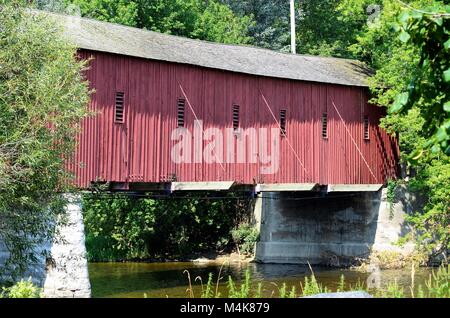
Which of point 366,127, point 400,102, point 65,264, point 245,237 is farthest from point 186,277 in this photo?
point 400,102

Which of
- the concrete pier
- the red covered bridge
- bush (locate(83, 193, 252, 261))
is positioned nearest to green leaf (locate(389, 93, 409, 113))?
the concrete pier

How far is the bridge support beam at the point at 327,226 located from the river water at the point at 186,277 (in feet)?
3.00

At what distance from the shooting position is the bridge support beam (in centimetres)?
2431

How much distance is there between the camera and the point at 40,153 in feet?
41.3

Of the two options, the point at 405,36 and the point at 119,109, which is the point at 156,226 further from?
the point at 405,36

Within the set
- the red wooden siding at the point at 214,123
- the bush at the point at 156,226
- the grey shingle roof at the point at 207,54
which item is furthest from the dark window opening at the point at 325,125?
the bush at the point at 156,226

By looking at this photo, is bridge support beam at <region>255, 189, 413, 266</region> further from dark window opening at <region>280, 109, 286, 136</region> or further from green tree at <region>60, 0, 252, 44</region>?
green tree at <region>60, 0, 252, 44</region>

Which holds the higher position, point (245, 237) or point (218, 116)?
point (218, 116)

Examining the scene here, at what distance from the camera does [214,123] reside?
2075 centimetres

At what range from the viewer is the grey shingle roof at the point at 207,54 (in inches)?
738

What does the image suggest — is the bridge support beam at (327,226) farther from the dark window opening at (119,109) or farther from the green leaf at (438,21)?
Result: the green leaf at (438,21)

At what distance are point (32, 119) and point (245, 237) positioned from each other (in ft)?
55.2
